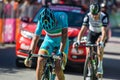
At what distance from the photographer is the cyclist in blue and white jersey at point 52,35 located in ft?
23.0

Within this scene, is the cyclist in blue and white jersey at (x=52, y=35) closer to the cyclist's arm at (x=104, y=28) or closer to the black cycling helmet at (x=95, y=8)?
the black cycling helmet at (x=95, y=8)

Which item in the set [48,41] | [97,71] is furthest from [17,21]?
[48,41]

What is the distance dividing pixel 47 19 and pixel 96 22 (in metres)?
2.86

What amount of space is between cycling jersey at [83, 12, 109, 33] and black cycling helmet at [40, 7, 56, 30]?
7.55 feet

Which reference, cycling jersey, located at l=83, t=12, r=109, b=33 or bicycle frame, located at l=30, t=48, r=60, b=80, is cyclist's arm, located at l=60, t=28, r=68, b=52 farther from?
cycling jersey, located at l=83, t=12, r=109, b=33

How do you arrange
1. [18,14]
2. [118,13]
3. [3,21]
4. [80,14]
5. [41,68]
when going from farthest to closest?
[118,13] → [18,14] → [3,21] → [80,14] → [41,68]

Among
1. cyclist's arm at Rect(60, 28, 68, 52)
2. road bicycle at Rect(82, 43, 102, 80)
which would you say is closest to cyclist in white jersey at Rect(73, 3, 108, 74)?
road bicycle at Rect(82, 43, 102, 80)

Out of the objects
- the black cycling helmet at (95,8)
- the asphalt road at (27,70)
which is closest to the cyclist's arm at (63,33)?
the black cycling helmet at (95,8)

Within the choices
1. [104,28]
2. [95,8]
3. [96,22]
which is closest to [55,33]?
[95,8]

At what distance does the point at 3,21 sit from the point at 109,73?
262 inches

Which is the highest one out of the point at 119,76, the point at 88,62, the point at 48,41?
the point at 48,41

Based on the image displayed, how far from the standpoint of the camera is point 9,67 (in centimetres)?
1255

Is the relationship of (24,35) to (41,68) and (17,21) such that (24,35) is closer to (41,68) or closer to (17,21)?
(41,68)

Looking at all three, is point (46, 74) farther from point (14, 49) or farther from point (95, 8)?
point (14, 49)
